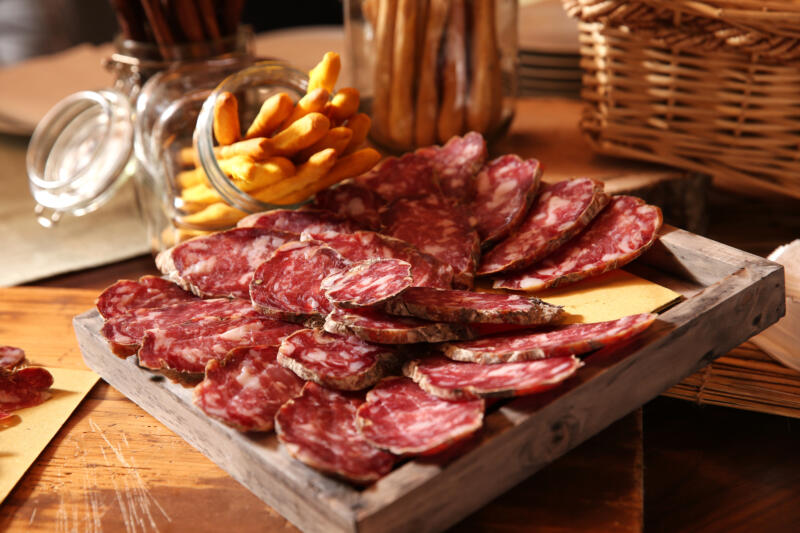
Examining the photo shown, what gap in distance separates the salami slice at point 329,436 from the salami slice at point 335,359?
0.07ft

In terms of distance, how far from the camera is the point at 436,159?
148 cm

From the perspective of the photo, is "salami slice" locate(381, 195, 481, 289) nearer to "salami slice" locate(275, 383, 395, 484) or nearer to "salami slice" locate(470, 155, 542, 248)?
"salami slice" locate(470, 155, 542, 248)

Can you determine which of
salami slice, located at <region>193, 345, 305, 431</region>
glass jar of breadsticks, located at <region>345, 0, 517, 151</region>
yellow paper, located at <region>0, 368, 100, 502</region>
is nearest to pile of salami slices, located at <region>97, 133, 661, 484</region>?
salami slice, located at <region>193, 345, 305, 431</region>

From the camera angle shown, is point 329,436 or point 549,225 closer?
point 329,436

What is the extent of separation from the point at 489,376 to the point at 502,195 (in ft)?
1.61

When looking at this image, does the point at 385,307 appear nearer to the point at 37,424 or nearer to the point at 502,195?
the point at 502,195

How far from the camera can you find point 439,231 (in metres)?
1.28

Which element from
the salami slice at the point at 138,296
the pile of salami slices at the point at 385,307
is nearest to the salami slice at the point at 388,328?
the pile of salami slices at the point at 385,307

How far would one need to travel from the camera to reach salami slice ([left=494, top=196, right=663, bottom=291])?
46.1 inches

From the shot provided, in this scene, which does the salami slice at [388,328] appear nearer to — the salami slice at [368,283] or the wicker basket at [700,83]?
the salami slice at [368,283]

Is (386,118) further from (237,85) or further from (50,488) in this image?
(50,488)

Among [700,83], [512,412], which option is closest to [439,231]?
[512,412]

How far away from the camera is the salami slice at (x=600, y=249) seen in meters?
1.17

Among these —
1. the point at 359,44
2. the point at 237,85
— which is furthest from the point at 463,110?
the point at 237,85
